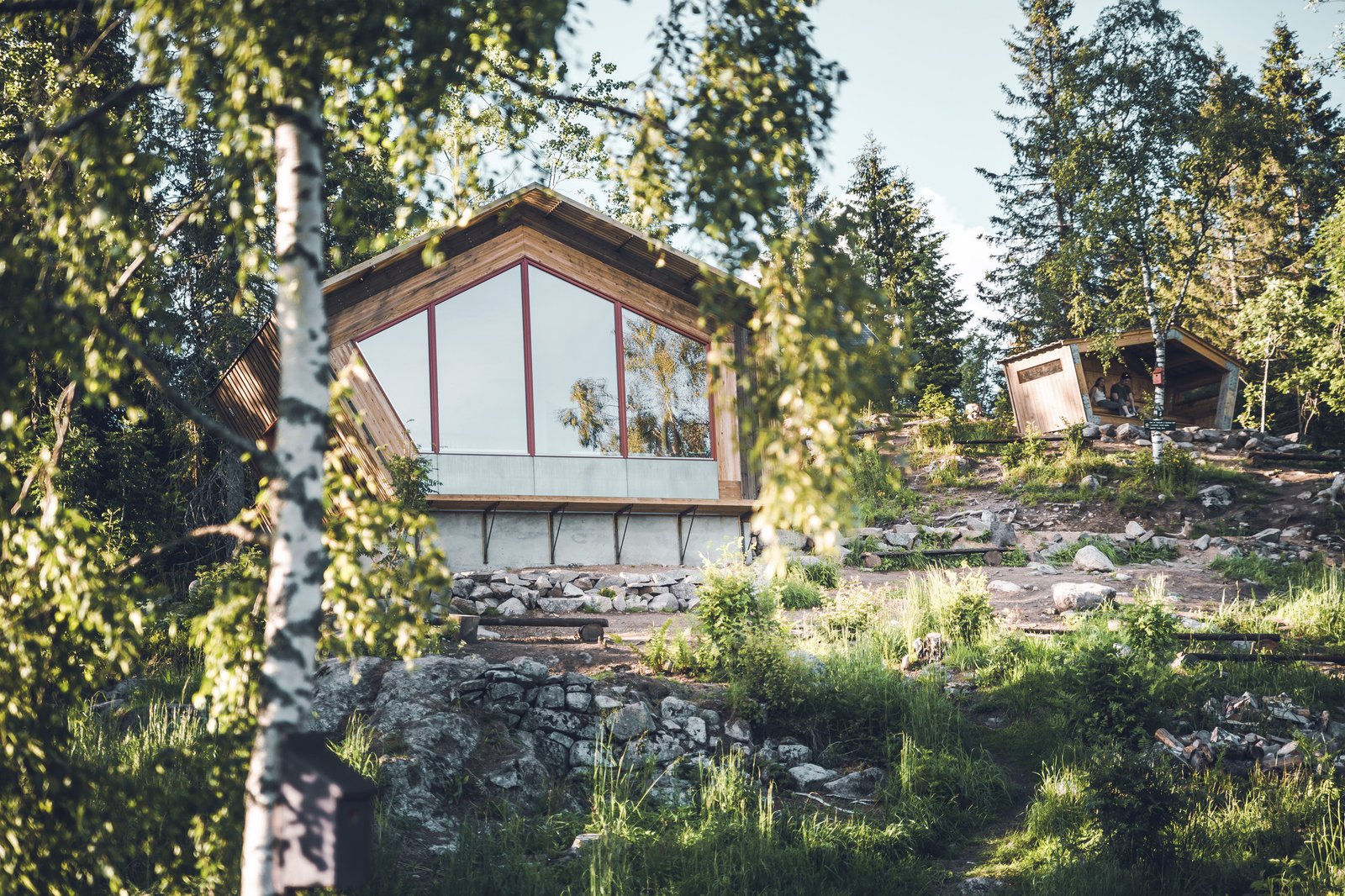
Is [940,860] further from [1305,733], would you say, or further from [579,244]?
[579,244]

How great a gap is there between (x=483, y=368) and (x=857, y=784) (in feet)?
28.0

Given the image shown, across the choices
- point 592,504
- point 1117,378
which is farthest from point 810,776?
point 1117,378

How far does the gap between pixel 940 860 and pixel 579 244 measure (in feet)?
34.8

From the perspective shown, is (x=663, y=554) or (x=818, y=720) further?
(x=663, y=554)

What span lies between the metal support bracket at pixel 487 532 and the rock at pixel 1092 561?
31.4 feet

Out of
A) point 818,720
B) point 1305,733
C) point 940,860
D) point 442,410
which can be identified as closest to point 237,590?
point 940,860

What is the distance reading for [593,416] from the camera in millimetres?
15016

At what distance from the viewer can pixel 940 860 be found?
7.48 meters

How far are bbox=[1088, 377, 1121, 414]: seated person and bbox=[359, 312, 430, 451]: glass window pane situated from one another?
1827 centimetres

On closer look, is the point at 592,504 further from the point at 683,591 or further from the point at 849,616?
the point at 849,616

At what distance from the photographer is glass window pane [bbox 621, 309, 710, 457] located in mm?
15266

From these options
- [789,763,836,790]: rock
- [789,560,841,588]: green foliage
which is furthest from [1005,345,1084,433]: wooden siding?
[789,763,836,790]: rock

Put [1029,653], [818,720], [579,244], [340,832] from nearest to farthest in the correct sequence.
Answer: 1. [340,832]
2. [818,720]
3. [1029,653]
4. [579,244]

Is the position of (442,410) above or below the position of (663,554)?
above
